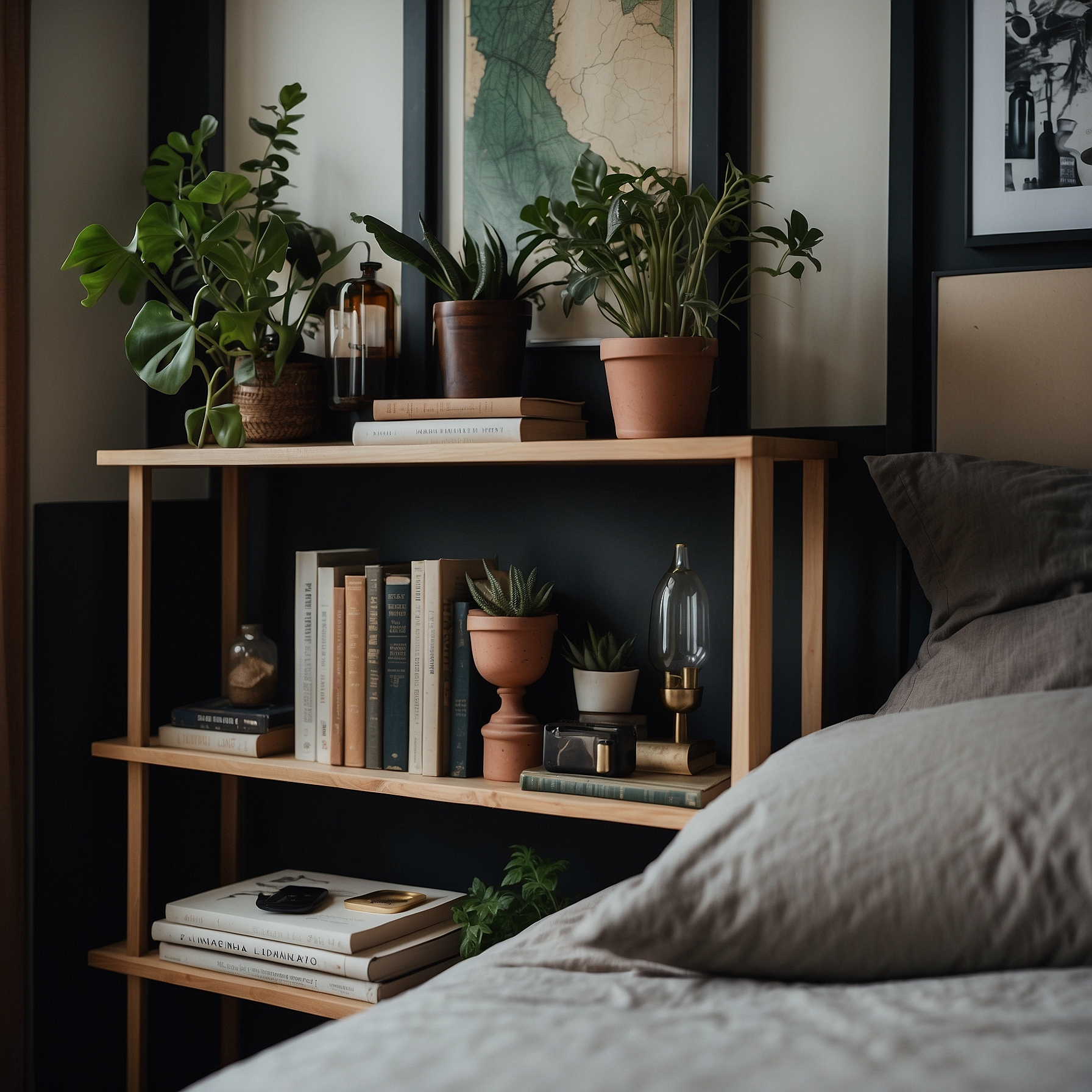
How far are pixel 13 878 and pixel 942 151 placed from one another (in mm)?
1829

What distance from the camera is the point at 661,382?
60.1 inches

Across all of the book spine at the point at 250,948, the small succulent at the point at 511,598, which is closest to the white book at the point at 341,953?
the book spine at the point at 250,948

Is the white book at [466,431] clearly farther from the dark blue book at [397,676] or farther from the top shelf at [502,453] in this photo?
the dark blue book at [397,676]

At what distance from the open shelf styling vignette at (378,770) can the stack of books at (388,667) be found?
0.04 meters

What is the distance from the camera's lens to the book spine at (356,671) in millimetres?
1773

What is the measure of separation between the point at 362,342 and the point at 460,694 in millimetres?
A: 596

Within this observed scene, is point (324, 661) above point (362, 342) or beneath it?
beneath

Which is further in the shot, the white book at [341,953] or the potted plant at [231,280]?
the potted plant at [231,280]

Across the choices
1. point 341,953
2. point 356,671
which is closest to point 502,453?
point 356,671

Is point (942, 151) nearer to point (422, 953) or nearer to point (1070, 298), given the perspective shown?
point (1070, 298)

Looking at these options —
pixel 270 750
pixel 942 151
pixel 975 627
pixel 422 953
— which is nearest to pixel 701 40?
pixel 942 151

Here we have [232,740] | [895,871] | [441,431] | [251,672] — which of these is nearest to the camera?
[895,871]

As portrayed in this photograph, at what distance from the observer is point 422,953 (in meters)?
1.71

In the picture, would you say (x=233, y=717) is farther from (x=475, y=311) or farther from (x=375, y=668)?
(x=475, y=311)
